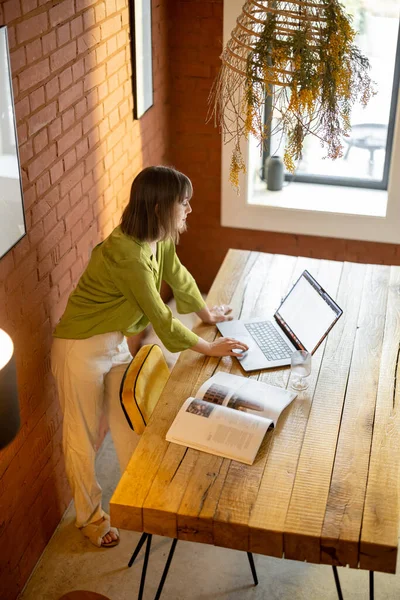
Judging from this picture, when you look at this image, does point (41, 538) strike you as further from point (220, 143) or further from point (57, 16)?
point (220, 143)

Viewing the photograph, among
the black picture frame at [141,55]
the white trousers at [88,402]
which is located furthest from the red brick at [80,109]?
the white trousers at [88,402]

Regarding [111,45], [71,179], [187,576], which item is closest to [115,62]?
[111,45]

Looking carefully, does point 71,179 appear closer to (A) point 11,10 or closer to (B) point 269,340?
(A) point 11,10

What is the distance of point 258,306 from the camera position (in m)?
3.34

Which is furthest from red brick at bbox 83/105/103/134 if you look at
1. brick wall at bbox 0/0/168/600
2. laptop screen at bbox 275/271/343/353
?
laptop screen at bbox 275/271/343/353

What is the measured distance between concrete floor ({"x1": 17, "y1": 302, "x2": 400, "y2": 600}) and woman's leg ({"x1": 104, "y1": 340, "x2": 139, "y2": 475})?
16.4 inches

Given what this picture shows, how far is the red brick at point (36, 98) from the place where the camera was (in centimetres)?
267

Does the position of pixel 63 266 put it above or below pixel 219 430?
above

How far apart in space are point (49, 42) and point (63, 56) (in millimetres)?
134

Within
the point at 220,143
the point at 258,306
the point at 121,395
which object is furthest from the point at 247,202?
the point at 121,395

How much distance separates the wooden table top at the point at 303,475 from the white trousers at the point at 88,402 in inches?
12.2

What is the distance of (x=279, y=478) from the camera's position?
238cm

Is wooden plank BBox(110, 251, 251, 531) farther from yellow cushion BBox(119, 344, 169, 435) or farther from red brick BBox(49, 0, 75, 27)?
red brick BBox(49, 0, 75, 27)

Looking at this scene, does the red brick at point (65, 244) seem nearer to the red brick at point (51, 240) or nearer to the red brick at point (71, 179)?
the red brick at point (51, 240)
